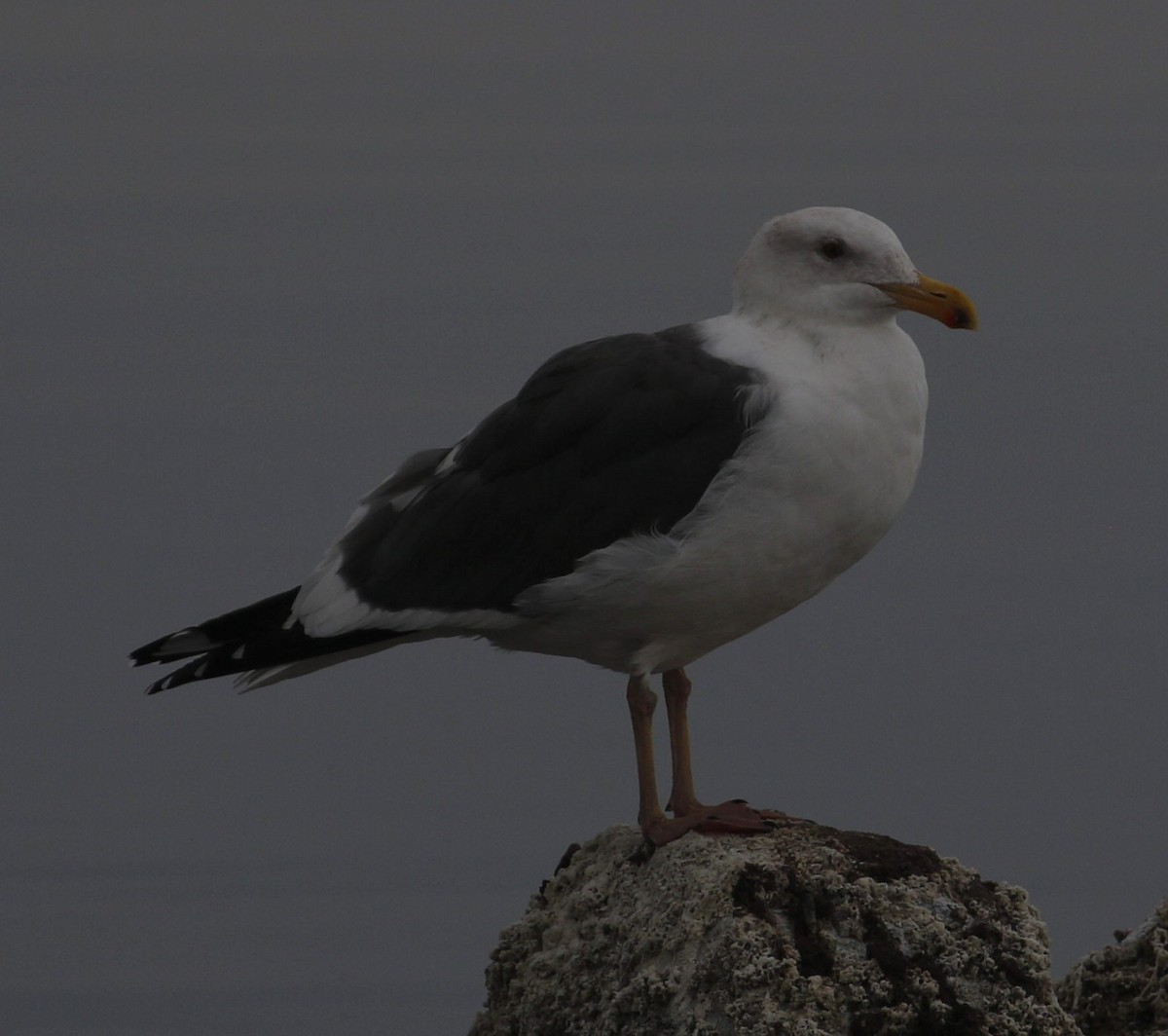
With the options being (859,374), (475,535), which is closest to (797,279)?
(859,374)

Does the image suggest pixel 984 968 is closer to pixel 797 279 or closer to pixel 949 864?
pixel 949 864

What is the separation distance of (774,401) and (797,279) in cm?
61

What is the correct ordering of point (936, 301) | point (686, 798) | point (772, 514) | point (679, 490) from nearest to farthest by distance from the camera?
1. point (772, 514)
2. point (679, 490)
3. point (936, 301)
4. point (686, 798)

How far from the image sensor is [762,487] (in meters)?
7.31

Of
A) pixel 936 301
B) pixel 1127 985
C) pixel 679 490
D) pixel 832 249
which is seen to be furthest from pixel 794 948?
pixel 832 249

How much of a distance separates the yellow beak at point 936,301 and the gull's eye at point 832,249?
179 millimetres

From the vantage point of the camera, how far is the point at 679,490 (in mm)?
7441

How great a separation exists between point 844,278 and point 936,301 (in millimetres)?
357

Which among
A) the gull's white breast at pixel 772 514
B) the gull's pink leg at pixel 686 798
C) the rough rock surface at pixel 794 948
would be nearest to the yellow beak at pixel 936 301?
the gull's white breast at pixel 772 514

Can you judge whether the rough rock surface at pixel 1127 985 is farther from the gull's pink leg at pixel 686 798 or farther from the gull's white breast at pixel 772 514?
the gull's white breast at pixel 772 514

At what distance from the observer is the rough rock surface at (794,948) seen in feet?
22.7

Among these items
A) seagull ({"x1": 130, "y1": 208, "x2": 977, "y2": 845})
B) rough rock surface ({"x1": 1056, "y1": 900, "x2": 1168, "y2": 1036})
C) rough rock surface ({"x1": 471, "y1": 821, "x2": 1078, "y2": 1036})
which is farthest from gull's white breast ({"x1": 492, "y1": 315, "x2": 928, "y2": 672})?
rough rock surface ({"x1": 1056, "y1": 900, "x2": 1168, "y2": 1036})

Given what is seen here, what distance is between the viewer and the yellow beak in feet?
24.8

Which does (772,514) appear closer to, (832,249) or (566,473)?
(566,473)
